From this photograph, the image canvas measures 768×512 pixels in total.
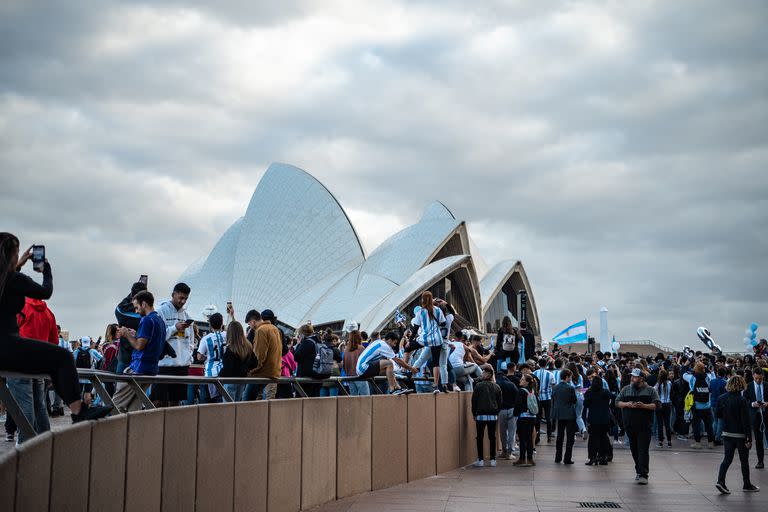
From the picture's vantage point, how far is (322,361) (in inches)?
395

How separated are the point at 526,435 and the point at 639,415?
238 cm

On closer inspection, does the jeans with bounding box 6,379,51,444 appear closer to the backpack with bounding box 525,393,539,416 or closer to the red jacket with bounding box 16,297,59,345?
the red jacket with bounding box 16,297,59,345

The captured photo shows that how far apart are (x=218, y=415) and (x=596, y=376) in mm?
8467

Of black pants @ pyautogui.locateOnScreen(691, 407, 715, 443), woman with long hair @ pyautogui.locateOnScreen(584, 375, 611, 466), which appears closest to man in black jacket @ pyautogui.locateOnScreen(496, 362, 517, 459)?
woman with long hair @ pyautogui.locateOnScreen(584, 375, 611, 466)

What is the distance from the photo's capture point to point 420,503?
927 cm

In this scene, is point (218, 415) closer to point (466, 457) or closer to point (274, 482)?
point (274, 482)

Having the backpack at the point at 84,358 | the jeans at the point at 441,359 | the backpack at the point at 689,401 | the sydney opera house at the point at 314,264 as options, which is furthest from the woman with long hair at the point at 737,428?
the sydney opera house at the point at 314,264

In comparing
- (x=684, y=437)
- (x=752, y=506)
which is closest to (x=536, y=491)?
(x=752, y=506)

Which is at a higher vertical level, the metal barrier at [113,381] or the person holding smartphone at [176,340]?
the person holding smartphone at [176,340]

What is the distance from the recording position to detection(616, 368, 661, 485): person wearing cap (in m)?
11.3

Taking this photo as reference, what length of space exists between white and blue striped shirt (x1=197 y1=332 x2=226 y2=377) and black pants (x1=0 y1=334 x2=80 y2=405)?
589 cm

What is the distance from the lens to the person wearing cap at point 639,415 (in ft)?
37.1

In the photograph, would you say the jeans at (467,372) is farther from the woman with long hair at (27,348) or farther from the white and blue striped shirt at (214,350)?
the woman with long hair at (27,348)

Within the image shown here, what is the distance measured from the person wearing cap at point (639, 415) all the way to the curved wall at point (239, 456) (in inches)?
106
